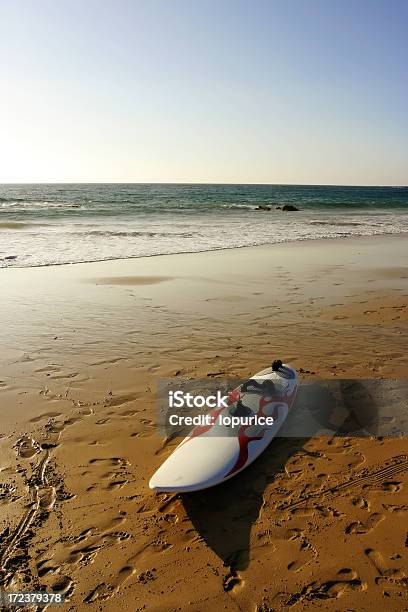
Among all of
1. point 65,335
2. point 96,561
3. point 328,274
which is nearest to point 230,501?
point 96,561

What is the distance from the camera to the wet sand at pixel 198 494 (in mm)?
3625

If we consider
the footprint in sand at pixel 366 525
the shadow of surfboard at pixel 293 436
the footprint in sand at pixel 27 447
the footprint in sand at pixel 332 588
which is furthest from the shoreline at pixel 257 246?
the footprint in sand at pixel 332 588

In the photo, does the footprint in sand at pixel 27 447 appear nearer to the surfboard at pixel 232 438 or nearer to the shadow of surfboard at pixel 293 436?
the surfboard at pixel 232 438

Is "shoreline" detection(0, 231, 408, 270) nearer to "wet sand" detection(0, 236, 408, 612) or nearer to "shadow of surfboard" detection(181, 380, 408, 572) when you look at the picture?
"wet sand" detection(0, 236, 408, 612)

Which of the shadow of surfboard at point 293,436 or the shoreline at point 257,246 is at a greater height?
the shoreline at point 257,246

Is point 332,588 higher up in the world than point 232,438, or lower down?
lower down

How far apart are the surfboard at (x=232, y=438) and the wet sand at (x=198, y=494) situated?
194 millimetres

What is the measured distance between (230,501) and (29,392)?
11.9 feet

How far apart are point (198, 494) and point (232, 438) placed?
0.87 metres

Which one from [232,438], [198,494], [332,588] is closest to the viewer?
[332,588]

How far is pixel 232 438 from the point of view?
5301 mm

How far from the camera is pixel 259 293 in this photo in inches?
471

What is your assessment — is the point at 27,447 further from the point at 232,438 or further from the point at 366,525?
the point at 366,525

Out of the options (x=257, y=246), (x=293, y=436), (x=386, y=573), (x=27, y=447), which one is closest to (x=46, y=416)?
(x=27, y=447)
